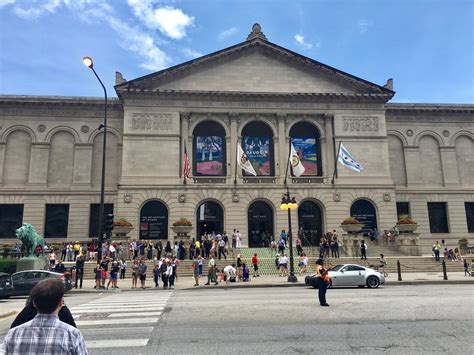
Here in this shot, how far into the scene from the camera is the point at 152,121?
3981 cm

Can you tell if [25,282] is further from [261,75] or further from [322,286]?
[261,75]

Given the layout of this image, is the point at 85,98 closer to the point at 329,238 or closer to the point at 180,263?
the point at 180,263

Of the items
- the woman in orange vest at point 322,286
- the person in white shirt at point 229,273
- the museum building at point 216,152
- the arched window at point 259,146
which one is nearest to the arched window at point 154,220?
the museum building at point 216,152

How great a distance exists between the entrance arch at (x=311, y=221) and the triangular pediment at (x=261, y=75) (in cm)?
1201

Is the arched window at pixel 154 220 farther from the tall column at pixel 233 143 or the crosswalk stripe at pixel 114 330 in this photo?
the crosswalk stripe at pixel 114 330

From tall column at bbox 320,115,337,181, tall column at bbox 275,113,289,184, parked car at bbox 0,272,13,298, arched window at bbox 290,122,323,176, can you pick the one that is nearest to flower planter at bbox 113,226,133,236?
parked car at bbox 0,272,13,298

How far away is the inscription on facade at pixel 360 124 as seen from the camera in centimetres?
4175

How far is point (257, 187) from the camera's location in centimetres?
3922

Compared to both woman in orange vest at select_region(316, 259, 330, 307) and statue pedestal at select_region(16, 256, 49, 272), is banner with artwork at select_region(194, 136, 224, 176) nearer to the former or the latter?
statue pedestal at select_region(16, 256, 49, 272)

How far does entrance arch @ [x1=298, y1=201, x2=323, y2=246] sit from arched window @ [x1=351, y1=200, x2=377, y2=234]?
3.52 m

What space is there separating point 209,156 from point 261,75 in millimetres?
10320

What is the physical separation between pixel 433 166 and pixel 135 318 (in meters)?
43.2

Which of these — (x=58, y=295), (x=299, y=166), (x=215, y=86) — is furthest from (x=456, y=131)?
(x=58, y=295)

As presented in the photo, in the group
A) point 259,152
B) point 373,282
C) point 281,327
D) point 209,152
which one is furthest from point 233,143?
point 281,327
